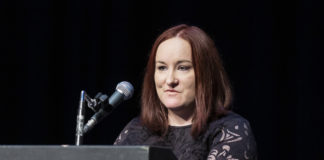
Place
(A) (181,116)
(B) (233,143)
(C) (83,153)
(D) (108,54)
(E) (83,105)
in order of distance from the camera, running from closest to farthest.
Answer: (C) (83,153) < (E) (83,105) < (B) (233,143) < (A) (181,116) < (D) (108,54)

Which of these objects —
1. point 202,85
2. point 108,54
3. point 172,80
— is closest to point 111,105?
point 172,80

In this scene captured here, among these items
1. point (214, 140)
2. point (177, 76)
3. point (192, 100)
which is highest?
point (177, 76)

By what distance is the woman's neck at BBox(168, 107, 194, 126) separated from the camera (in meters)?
2.73

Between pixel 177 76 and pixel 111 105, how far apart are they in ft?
1.61

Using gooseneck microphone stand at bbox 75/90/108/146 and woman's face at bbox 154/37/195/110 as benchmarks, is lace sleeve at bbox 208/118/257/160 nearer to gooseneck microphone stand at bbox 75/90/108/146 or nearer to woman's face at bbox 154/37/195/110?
woman's face at bbox 154/37/195/110

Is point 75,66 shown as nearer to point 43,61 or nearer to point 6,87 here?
point 43,61

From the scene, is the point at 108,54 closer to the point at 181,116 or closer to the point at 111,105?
the point at 181,116

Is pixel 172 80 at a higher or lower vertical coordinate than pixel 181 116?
higher

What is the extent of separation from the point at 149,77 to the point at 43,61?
178 cm

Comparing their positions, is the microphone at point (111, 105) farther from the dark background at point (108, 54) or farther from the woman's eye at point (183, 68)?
the dark background at point (108, 54)

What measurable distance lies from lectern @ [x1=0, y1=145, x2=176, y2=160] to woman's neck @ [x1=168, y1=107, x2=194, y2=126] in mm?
1054

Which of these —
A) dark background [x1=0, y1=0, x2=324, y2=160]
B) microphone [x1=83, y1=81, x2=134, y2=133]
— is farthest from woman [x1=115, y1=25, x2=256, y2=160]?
dark background [x1=0, y1=0, x2=324, y2=160]

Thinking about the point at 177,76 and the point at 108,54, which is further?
the point at 108,54

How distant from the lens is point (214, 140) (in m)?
2.61
